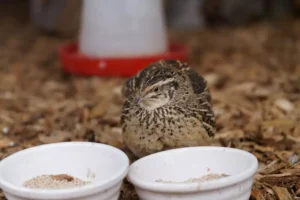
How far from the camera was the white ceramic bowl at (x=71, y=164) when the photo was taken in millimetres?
2172

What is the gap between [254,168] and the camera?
2.16 m

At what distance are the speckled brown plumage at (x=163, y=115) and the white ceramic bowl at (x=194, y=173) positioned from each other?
163 mm

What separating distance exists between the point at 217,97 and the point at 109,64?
898 mm

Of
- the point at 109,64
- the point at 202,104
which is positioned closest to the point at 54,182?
the point at 202,104

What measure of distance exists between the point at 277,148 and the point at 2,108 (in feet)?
5.96

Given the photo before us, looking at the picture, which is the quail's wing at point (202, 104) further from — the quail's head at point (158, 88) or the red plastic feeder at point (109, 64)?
the red plastic feeder at point (109, 64)

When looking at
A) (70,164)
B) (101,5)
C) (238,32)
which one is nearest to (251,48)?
(238,32)

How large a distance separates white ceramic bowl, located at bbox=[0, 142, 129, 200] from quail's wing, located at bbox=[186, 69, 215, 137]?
52cm

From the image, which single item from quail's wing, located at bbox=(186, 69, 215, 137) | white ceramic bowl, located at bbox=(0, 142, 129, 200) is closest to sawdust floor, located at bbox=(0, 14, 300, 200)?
white ceramic bowl, located at bbox=(0, 142, 129, 200)

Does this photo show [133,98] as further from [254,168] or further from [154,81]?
[254,168]

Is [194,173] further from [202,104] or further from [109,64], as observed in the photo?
[109,64]

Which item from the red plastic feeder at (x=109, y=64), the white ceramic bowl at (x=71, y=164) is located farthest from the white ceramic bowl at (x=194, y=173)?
the red plastic feeder at (x=109, y=64)

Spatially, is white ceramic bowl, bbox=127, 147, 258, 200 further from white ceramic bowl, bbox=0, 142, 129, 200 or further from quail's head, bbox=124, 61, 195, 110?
Answer: quail's head, bbox=124, 61, 195, 110

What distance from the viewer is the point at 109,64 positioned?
14.2 ft
